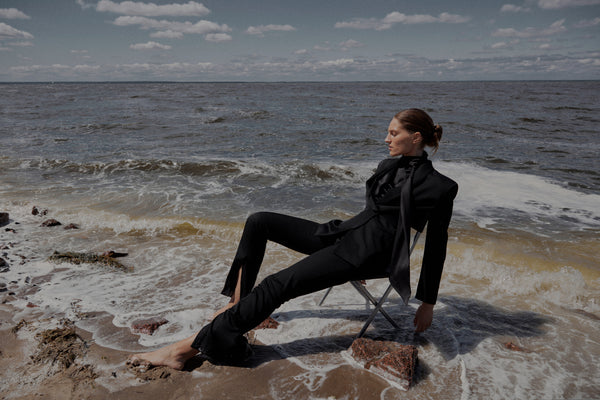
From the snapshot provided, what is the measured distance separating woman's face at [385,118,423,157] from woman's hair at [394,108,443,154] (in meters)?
0.03

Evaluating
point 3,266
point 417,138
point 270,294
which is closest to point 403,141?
point 417,138

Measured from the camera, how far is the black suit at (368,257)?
281 centimetres

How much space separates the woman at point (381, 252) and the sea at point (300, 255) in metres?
0.55

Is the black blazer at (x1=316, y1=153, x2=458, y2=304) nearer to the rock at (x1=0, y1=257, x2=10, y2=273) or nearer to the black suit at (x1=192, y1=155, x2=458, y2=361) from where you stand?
the black suit at (x1=192, y1=155, x2=458, y2=361)

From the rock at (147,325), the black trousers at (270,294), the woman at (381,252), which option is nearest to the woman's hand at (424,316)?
the woman at (381,252)

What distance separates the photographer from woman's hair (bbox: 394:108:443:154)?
286cm

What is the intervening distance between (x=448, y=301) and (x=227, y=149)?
40.8ft

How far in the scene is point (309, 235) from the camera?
3.30 m

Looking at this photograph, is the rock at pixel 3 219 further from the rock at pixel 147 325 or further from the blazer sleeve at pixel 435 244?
the blazer sleeve at pixel 435 244

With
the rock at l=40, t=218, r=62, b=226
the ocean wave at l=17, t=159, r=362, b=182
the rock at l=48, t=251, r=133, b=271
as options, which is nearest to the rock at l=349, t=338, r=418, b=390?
the rock at l=48, t=251, r=133, b=271

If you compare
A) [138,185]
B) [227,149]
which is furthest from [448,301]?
[227,149]

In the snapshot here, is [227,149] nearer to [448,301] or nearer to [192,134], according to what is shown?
[192,134]

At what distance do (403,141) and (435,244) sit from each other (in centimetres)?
79

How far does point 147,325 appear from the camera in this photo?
145 inches
